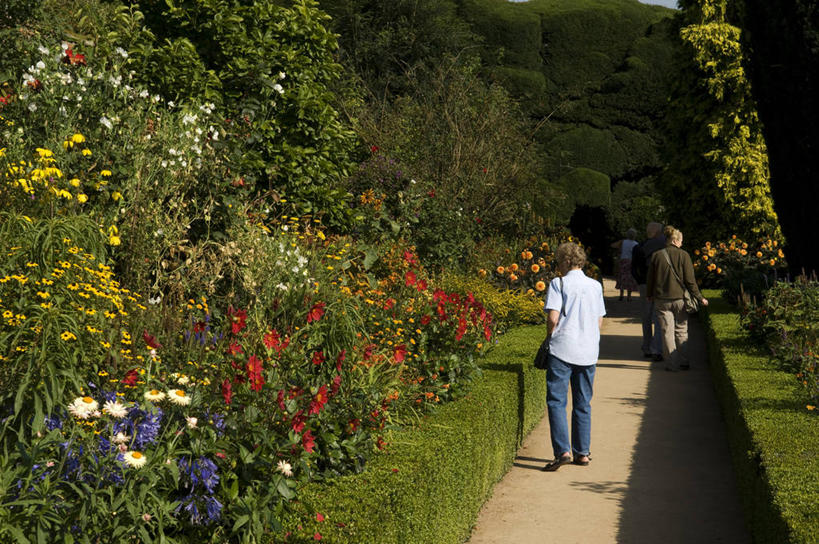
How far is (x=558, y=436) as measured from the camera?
19.3 ft

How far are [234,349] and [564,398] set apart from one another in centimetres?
281

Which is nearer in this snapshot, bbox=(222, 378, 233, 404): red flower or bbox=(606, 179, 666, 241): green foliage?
bbox=(222, 378, 233, 404): red flower

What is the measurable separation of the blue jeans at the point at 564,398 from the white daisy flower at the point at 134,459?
348 cm

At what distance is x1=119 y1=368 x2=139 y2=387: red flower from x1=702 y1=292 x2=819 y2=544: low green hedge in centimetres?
281

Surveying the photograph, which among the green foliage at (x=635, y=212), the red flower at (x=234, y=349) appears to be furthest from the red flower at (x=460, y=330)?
the green foliage at (x=635, y=212)

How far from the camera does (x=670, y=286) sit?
9156 mm

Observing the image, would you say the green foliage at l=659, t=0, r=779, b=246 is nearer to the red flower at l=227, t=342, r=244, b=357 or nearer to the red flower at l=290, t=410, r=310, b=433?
the red flower at l=227, t=342, r=244, b=357

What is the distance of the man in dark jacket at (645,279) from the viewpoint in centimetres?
1009

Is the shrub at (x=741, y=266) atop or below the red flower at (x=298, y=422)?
atop

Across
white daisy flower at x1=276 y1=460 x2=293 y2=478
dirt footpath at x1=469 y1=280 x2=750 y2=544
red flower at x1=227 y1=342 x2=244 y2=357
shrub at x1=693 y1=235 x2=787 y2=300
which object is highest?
shrub at x1=693 y1=235 x2=787 y2=300

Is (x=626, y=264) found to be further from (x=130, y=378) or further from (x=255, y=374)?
(x=130, y=378)

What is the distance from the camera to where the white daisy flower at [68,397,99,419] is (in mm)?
2822

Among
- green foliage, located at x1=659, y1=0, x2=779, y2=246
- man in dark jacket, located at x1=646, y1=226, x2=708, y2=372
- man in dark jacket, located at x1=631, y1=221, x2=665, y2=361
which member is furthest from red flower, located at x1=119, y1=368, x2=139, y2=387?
green foliage, located at x1=659, y1=0, x2=779, y2=246

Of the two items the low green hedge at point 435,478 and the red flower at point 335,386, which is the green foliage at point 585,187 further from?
the red flower at point 335,386
